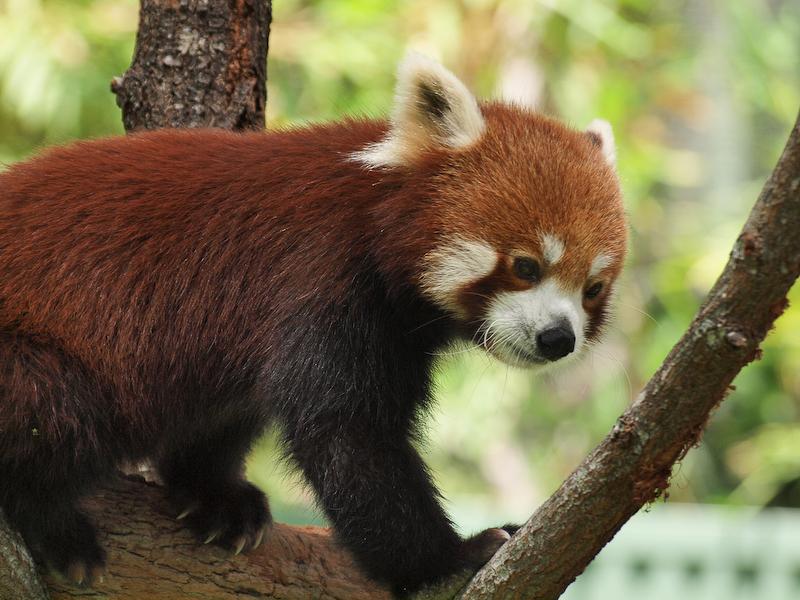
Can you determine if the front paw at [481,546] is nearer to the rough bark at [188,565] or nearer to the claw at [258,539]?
the rough bark at [188,565]

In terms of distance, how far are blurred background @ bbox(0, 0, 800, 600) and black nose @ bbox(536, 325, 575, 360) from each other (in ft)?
12.6

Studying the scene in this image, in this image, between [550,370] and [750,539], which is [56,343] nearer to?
[550,370]

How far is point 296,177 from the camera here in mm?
3025

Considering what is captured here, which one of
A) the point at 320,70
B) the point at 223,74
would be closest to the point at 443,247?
the point at 223,74

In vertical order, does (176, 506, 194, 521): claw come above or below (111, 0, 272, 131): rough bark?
below

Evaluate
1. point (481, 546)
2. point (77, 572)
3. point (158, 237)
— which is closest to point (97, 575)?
point (77, 572)

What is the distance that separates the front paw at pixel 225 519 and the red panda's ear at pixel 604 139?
148cm

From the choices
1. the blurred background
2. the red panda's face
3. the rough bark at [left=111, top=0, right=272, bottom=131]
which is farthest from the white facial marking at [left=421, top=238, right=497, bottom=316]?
the blurred background

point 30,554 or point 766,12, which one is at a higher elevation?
point 766,12

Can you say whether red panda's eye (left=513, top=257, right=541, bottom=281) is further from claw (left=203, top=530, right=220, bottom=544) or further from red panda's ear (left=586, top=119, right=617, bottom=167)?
claw (left=203, top=530, right=220, bottom=544)

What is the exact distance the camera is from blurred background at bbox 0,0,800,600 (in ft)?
22.4

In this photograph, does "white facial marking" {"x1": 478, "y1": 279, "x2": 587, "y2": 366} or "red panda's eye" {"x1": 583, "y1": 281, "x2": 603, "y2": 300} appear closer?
"white facial marking" {"x1": 478, "y1": 279, "x2": 587, "y2": 366}

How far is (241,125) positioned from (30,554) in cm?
157

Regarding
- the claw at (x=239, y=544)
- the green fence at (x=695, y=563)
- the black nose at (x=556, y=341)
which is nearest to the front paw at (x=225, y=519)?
the claw at (x=239, y=544)
